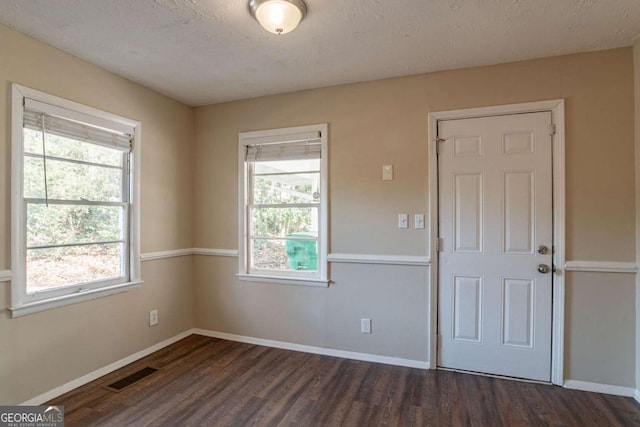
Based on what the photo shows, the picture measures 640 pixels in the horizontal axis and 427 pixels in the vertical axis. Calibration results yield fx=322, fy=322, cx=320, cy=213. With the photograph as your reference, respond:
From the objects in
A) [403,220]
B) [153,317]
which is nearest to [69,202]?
[153,317]

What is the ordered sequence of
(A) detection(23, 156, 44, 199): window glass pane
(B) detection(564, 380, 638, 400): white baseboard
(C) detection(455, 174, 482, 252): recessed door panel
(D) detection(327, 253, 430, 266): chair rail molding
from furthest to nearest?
(D) detection(327, 253, 430, 266): chair rail molding
(C) detection(455, 174, 482, 252): recessed door panel
(B) detection(564, 380, 638, 400): white baseboard
(A) detection(23, 156, 44, 199): window glass pane

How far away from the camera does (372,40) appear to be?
224 cm

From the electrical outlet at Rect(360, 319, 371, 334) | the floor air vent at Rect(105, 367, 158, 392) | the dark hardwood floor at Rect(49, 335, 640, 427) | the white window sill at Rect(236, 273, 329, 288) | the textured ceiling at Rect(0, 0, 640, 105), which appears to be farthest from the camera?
the white window sill at Rect(236, 273, 329, 288)

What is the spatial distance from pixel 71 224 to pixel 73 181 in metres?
0.33

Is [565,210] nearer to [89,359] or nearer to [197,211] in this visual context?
[197,211]

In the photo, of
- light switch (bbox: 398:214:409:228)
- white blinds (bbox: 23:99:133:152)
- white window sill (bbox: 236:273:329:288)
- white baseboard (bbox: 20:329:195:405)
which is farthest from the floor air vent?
light switch (bbox: 398:214:409:228)

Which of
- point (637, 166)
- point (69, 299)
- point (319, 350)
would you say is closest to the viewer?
point (637, 166)

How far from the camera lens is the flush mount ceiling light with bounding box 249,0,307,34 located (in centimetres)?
177

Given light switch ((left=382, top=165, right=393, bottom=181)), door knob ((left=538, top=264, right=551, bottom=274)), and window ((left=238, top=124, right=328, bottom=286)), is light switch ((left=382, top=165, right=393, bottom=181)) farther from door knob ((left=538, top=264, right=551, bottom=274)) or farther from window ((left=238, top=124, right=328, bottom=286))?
door knob ((left=538, top=264, right=551, bottom=274))

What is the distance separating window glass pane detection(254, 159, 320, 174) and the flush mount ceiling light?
Answer: 1.39 m

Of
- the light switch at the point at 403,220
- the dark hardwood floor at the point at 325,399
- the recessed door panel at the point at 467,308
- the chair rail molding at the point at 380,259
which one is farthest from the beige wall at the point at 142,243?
the recessed door panel at the point at 467,308

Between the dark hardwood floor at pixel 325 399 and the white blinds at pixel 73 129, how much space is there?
1.90 m

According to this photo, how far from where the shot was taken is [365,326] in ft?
9.57

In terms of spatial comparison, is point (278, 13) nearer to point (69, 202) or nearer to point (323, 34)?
point (323, 34)
